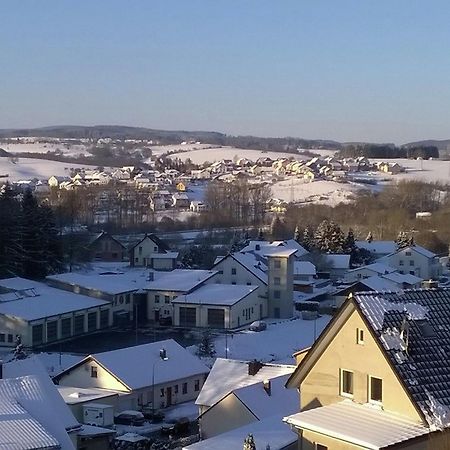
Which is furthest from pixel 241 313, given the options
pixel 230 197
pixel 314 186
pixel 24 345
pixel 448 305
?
pixel 314 186

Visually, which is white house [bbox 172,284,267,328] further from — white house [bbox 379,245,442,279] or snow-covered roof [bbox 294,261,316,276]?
white house [bbox 379,245,442,279]

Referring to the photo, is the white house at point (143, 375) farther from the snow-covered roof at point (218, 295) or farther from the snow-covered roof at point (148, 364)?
the snow-covered roof at point (218, 295)

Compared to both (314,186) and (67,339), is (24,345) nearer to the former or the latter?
(67,339)

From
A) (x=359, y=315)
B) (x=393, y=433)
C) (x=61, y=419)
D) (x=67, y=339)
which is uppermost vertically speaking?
(x=359, y=315)

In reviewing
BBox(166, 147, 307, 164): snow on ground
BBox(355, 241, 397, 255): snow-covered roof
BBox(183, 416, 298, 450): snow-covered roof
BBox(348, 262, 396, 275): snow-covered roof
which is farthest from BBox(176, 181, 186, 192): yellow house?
BBox(183, 416, 298, 450): snow-covered roof

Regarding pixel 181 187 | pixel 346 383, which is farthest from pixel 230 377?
pixel 181 187

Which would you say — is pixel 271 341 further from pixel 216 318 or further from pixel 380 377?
pixel 380 377

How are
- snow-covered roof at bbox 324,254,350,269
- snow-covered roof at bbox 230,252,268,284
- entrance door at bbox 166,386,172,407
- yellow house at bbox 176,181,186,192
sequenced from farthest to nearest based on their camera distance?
yellow house at bbox 176,181,186,192
snow-covered roof at bbox 324,254,350,269
snow-covered roof at bbox 230,252,268,284
entrance door at bbox 166,386,172,407
